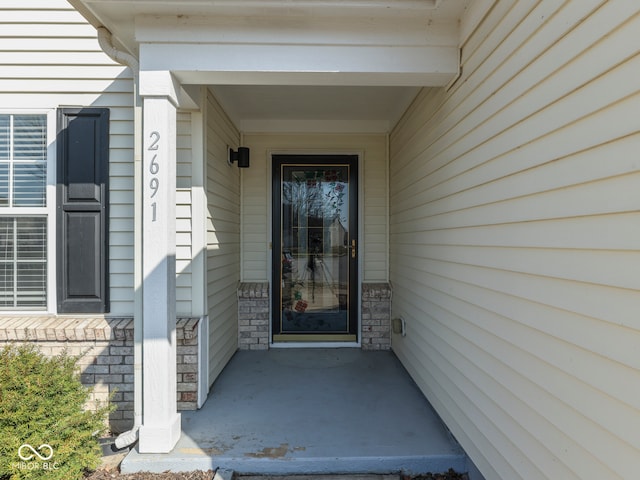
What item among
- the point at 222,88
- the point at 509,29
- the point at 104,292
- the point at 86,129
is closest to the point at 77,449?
the point at 104,292

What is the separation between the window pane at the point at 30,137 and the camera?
2.80 metres

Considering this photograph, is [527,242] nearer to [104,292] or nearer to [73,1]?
[73,1]

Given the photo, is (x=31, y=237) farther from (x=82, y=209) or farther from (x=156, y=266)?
(x=156, y=266)

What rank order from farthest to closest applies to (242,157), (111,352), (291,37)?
(242,157), (111,352), (291,37)

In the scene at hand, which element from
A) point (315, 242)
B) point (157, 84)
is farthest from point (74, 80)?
point (315, 242)

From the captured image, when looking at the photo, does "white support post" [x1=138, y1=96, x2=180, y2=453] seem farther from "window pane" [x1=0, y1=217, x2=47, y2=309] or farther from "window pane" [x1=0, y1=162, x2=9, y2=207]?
"window pane" [x1=0, y1=162, x2=9, y2=207]

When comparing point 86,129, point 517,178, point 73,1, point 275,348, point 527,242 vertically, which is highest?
point 73,1

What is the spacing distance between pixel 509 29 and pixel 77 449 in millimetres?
3010

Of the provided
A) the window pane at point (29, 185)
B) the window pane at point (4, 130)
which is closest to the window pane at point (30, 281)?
the window pane at point (29, 185)

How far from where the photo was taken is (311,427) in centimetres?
243

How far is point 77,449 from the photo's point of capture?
1965 mm

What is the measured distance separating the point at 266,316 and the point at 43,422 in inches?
92.1

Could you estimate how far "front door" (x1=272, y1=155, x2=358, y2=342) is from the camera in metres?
4.23

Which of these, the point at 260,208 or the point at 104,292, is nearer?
the point at 104,292
